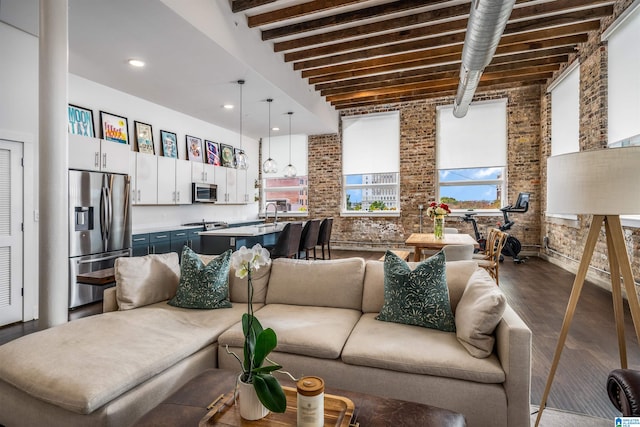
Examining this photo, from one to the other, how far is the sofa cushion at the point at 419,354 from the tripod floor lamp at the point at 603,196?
1.37 ft

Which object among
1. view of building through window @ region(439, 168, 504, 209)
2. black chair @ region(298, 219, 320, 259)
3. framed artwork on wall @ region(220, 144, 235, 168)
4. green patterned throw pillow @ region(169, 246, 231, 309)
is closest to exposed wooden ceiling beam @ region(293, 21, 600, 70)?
black chair @ region(298, 219, 320, 259)

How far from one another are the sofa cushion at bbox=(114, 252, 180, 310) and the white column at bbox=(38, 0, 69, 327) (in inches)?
21.3

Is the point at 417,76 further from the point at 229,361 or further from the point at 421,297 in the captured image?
the point at 229,361

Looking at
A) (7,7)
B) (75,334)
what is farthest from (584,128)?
(7,7)

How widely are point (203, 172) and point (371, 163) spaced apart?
3.89 meters

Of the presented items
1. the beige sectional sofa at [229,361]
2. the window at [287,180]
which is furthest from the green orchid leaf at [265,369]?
the window at [287,180]

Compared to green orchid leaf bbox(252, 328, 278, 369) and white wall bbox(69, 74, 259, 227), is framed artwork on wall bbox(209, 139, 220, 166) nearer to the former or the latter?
white wall bbox(69, 74, 259, 227)

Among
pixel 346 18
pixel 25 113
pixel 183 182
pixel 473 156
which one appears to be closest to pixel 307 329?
pixel 25 113

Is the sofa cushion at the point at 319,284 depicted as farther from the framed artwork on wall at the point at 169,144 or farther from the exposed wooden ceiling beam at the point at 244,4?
the framed artwork on wall at the point at 169,144

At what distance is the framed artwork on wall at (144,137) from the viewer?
5.72 m

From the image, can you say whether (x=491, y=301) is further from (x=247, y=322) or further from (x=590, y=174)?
(x=247, y=322)

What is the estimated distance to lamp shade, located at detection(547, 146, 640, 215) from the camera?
5.44 feet

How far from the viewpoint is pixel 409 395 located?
69.2 inches

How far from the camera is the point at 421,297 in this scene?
6.96 ft
